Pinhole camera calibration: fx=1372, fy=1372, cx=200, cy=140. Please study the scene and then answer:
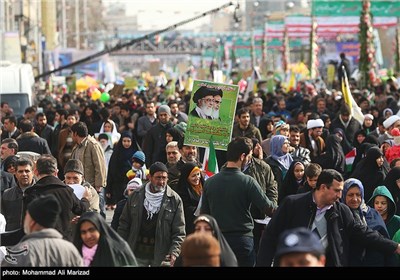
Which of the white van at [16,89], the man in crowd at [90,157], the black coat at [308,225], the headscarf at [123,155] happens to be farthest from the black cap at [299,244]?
the white van at [16,89]

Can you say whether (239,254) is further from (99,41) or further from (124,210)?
(99,41)

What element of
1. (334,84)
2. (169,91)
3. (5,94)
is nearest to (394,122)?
(5,94)

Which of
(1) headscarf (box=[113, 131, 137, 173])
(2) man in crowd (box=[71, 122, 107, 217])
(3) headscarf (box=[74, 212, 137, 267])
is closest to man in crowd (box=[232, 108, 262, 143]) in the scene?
(1) headscarf (box=[113, 131, 137, 173])

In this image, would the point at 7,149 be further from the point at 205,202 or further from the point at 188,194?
the point at 205,202

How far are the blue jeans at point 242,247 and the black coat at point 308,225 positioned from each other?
1.35m

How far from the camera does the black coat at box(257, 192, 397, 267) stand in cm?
938

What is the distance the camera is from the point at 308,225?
9.41m

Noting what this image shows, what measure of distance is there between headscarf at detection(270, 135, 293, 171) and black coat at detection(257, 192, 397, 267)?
4766 millimetres

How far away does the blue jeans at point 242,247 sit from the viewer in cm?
1083

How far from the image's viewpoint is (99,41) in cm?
15175

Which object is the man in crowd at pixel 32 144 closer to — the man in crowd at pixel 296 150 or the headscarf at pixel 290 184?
the man in crowd at pixel 296 150

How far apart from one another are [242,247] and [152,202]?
2.63 ft

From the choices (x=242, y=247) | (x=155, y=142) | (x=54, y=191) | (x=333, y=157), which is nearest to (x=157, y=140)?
(x=155, y=142)

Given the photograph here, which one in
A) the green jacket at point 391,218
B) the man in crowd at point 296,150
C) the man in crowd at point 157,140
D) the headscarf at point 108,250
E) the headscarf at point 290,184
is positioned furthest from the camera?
the man in crowd at point 157,140
